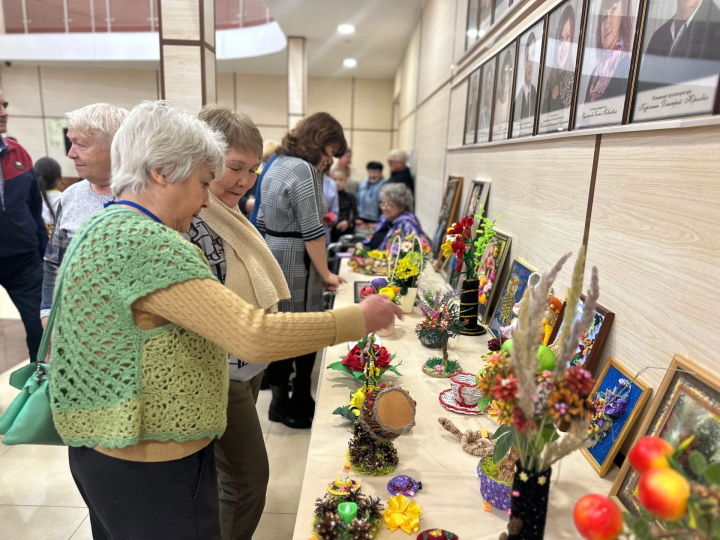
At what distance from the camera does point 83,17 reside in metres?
8.42

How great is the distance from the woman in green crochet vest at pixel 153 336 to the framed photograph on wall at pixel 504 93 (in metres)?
1.46

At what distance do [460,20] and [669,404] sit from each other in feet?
9.80

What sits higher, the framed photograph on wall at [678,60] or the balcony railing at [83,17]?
the balcony railing at [83,17]

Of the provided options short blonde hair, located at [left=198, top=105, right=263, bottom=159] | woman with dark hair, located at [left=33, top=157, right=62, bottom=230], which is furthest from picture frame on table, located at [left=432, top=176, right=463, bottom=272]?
woman with dark hair, located at [left=33, top=157, right=62, bottom=230]

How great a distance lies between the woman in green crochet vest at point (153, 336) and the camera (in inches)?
35.6

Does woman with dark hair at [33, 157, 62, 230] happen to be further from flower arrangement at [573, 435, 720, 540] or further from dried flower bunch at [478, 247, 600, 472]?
flower arrangement at [573, 435, 720, 540]

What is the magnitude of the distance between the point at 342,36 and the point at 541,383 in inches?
276

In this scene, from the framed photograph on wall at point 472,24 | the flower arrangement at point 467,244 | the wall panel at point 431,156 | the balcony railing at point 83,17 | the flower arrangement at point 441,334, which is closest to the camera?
the flower arrangement at point 441,334

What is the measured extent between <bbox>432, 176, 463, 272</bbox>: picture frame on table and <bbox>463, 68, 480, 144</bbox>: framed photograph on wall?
0.29 m

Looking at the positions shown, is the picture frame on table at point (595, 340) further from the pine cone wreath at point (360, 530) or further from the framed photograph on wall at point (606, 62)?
the pine cone wreath at point (360, 530)

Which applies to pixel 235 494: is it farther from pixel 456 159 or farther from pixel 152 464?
pixel 456 159

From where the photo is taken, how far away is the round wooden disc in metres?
1.29

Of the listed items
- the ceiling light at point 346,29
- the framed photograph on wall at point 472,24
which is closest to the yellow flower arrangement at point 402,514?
the framed photograph on wall at point 472,24

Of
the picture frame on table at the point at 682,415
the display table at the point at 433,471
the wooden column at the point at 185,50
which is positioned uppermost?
the wooden column at the point at 185,50
